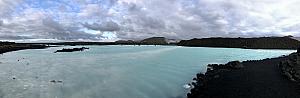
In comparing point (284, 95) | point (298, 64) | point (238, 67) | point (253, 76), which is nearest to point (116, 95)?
point (284, 95)

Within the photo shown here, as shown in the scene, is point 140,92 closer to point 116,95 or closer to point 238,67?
point 116,95

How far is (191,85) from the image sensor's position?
110ft

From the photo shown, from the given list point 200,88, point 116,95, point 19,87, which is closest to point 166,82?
point 200,88

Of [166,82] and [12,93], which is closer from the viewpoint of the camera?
[12,93]

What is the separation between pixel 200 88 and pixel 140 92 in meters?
5.21

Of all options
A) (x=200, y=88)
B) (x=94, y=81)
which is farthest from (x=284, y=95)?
(x=94, y=81)

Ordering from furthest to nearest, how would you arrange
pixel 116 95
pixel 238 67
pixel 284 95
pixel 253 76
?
pixel 238 67
pixel 253 76
pixel 116 95
pixel 284 95

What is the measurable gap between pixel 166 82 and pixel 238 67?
590 inches

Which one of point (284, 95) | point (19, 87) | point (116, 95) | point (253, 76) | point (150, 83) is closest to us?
point (284, 95)

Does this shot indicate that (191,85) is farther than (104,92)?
Yes

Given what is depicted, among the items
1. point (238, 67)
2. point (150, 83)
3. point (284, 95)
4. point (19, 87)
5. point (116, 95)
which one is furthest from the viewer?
point (238, 67)

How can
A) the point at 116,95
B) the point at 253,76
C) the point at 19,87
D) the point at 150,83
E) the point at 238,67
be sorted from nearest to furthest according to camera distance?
the point at 116,95
the point at 19,87
the point at 150,83
the point at 253,76
the point at 238,67

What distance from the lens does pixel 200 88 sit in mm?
29859

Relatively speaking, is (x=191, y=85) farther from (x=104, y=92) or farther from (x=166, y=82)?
(x=104, y=92)
